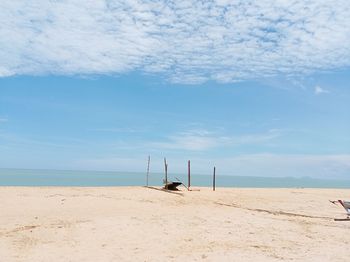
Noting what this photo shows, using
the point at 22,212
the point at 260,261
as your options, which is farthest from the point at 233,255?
the point at 22,212

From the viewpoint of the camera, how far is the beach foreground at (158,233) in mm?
12516

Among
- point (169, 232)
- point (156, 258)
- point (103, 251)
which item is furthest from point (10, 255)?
point (169, 232)

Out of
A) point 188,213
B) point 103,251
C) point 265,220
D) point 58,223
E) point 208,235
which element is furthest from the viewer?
point 188,213

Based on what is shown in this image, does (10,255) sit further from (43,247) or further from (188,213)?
(188,213)

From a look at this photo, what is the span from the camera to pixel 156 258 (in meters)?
12.0

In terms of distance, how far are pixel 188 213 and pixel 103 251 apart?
894 centimetres

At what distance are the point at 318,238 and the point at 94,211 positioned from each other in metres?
10.7

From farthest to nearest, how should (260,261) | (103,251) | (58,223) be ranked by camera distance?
(58,223), (103,251), (260,261)

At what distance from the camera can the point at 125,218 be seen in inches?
730

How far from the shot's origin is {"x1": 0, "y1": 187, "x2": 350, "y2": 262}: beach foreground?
12.5 metres

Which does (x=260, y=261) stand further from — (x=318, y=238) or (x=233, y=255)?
(x=318, y=238)

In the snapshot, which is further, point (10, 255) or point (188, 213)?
point (188, 213)

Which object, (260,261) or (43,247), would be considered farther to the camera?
(43,247)

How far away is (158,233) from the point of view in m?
15.6
